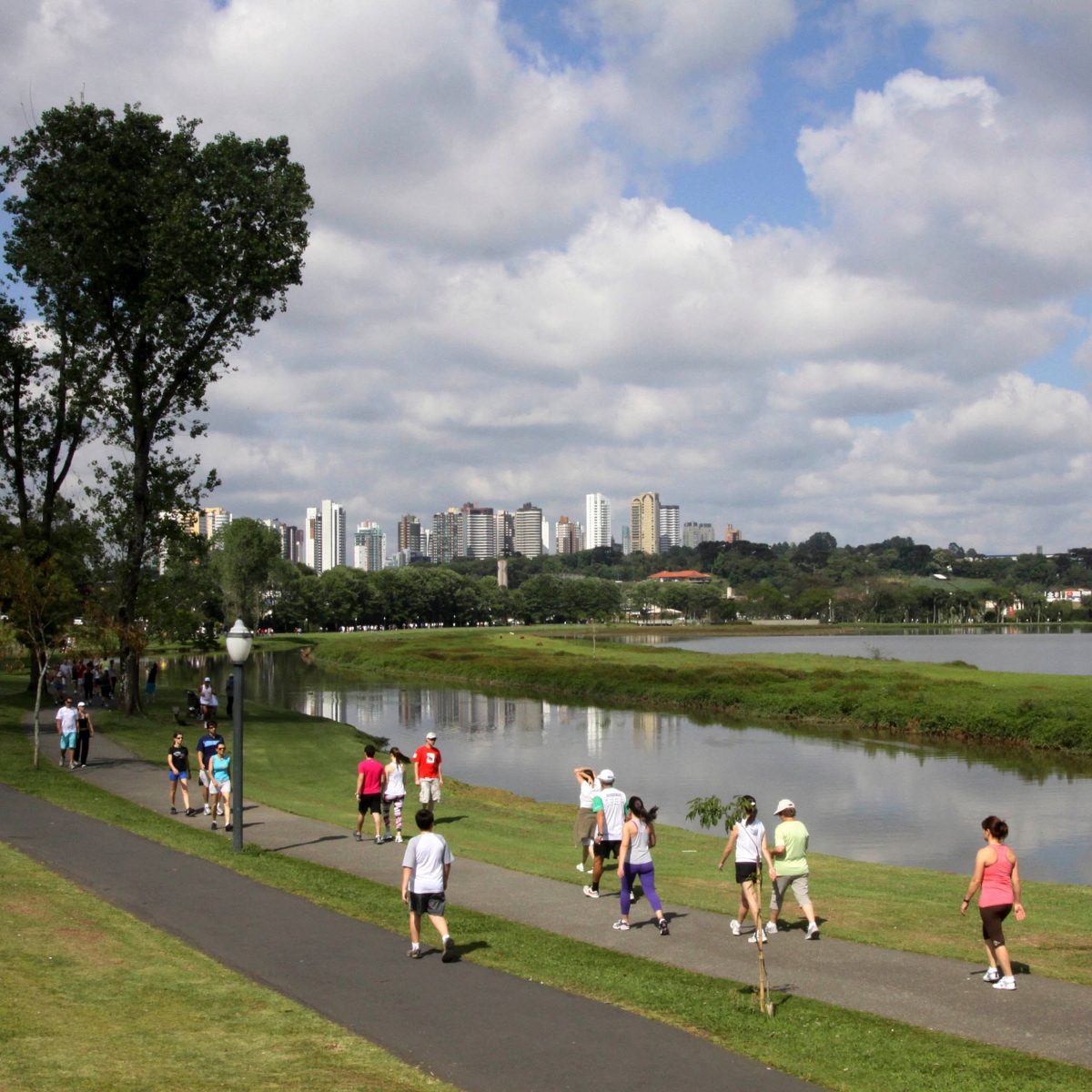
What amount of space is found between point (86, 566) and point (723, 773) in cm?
2720

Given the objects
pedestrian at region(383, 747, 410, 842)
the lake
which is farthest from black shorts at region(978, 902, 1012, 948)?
the lake

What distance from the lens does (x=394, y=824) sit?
68.4 feet

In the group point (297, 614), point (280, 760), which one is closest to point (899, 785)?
point (280, 760)

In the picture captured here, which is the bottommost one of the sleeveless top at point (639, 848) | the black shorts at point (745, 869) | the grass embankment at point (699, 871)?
the grass embankment at point (699, 871)

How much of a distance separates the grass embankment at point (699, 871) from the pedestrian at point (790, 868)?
66 cm

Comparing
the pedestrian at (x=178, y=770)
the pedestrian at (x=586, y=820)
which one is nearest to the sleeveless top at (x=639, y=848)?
the pedestrian at (x=586, y=820)

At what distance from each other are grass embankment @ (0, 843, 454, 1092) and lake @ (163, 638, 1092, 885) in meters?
19.6

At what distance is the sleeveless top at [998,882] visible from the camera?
1185 centimetres

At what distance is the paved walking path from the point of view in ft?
34.2

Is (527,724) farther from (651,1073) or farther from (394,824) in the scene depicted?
(651,1073)

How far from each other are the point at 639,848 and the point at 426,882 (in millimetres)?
3098

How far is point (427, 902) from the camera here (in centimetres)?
1241

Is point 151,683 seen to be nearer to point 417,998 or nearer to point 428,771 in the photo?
point 428,771

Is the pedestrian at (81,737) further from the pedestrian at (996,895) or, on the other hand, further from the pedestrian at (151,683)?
the pedestrian at (996,895)
